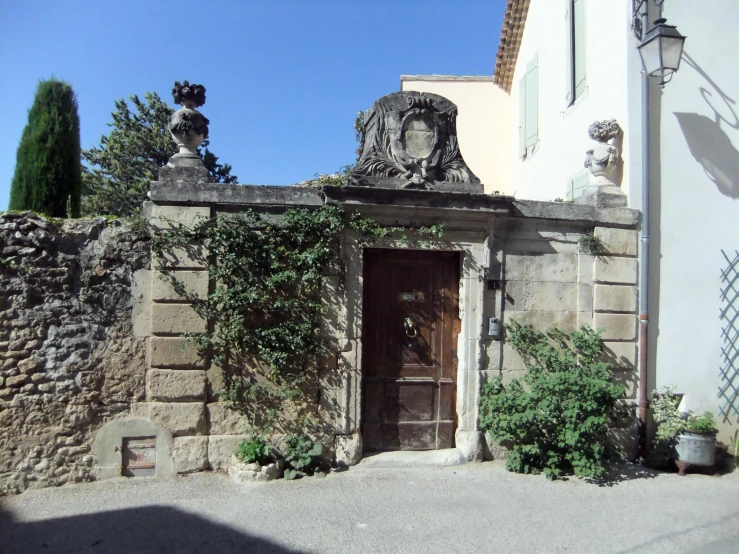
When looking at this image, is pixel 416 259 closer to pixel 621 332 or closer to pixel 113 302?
pixel 621 332

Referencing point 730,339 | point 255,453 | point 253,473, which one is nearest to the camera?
point 253,473

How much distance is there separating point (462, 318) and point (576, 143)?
3282 mm

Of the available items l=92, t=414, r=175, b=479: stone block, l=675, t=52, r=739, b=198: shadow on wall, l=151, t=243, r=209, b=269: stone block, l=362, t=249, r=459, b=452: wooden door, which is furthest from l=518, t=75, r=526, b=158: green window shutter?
l=92, t=414, r=175, b=479: stone block

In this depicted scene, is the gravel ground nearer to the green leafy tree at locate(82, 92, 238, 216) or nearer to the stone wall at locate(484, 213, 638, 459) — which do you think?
the stone wall at locate(484, 213, 638, 459)

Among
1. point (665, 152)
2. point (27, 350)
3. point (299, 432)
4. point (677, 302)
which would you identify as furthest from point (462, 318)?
point (27, 350)

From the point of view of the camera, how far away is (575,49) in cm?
734

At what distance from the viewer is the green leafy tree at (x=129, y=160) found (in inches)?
829

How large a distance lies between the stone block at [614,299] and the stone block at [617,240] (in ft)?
1.26

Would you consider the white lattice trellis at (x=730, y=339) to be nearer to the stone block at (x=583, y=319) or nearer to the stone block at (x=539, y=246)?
the stone block at (x=583, y=319)

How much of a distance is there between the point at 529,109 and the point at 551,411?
18.5 ft

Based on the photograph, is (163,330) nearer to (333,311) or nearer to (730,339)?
(333,311)

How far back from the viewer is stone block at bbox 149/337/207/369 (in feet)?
16.4

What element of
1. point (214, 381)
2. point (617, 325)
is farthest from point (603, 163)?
point (214, 381)

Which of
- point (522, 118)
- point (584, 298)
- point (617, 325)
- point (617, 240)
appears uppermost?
point (522, 118)
